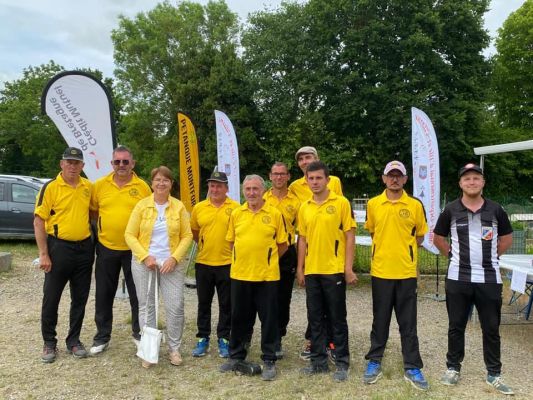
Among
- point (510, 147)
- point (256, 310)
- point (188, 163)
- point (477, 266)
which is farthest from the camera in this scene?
point (188, 163)

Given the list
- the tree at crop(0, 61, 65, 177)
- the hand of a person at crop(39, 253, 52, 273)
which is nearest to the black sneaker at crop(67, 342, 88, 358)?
the hand of a person at crop(39, 253, 52, 273)

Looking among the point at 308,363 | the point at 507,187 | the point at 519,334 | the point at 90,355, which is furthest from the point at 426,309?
the point at 507,187

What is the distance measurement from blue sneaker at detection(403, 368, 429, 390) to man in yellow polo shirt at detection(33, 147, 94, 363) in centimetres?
289

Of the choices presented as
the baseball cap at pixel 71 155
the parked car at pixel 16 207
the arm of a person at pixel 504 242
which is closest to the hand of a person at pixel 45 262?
the baseball cap at pixel 71 155

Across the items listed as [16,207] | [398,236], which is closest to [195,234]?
[398,236]

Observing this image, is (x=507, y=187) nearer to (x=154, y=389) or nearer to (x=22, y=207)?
(x=22, y=207)

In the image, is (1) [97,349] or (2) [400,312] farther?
(1) [97,349]

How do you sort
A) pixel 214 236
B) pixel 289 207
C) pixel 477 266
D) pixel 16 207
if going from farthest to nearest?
pixel 16 207 < pixel 289 207 < pixel 214 236 < pixel 477 266

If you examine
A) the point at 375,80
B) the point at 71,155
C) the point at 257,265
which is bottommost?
the point at 257,265

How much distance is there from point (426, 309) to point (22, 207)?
882 cm

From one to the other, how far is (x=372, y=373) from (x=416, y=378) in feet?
1.14

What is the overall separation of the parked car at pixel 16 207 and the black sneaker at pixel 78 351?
22.9 feet

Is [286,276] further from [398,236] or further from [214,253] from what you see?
[398,236]

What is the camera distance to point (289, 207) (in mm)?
4359
